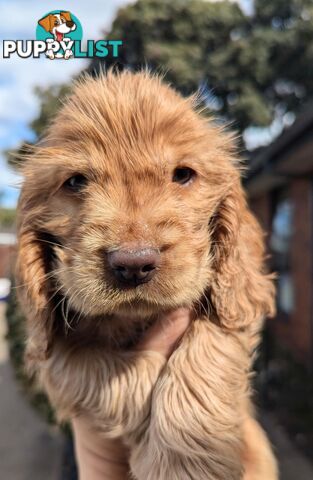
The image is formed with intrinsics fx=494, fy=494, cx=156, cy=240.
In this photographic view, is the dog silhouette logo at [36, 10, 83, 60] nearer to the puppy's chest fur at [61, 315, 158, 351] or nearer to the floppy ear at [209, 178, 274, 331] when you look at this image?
the floppy ear at [209, 178, 274, 331]

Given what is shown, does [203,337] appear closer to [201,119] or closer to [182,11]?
[201,119]

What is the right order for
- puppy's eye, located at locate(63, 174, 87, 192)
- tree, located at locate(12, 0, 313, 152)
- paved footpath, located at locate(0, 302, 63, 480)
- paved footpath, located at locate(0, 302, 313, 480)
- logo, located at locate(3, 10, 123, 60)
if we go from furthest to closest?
tree, located at locate(12, 0, 313, 152) → paved footpath, located at locate(0, 302, 63, 480) → paved footpath, located at locate(0, 302, 313, 480) → logo, located at locate(3, 10, 123, 60) → puppy's eye, located at locate(63, 174, 87, 192)

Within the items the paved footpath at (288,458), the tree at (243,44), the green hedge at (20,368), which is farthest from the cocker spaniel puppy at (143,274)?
the tree at (243,44)

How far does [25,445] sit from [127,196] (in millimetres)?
8163

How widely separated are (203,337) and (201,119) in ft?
3.02

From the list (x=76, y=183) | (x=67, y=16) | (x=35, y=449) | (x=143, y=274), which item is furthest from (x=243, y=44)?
(x=143, y=274)

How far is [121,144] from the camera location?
5.92 feet

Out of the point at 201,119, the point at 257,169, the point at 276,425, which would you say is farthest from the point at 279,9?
the point at 201,119

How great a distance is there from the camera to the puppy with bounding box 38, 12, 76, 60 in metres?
2.66

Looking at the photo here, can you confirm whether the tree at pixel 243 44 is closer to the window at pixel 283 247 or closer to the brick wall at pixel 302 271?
the window at pixel 283 247

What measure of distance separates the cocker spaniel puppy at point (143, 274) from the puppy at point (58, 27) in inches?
30.2

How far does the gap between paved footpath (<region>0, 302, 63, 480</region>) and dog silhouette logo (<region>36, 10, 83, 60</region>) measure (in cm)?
466

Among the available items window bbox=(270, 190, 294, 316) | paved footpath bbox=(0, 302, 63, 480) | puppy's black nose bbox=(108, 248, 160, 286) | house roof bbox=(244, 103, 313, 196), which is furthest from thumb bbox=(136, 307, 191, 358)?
window bbox=(270, 190, 294, 316)

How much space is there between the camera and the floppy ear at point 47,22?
8.77 feet
